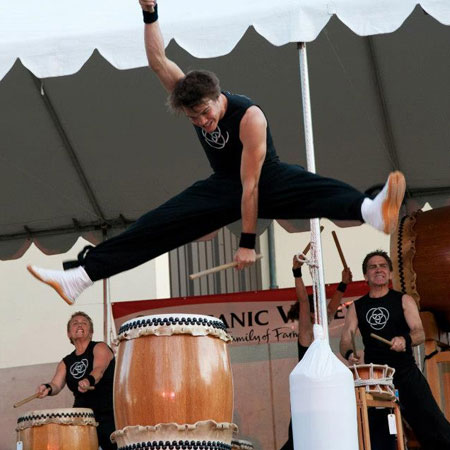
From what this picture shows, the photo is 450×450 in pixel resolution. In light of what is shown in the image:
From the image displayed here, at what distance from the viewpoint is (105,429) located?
20.2ft

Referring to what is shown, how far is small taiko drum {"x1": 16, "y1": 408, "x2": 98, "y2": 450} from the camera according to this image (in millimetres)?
5750

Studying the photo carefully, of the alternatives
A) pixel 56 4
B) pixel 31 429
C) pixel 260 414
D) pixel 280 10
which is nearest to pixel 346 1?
pixel 280 10

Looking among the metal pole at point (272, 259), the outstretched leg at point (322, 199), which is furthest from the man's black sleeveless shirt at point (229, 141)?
the metal pole at point (272, 259)

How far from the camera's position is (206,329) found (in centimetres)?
434

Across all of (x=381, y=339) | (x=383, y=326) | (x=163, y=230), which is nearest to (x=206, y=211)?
(x=163, y=230)

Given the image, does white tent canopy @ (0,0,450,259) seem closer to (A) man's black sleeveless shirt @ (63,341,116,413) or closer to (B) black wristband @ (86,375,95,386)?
(A) man's black sleeveless shirt @ (63,341,116,413)

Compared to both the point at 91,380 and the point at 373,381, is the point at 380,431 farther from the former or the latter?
the point at 91,380

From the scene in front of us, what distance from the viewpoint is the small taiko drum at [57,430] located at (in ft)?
18.9

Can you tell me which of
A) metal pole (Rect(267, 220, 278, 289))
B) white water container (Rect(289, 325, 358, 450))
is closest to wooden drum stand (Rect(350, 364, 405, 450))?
white water container (Rect(289, 325, 358, 450))

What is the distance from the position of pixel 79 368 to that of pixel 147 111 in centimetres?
179

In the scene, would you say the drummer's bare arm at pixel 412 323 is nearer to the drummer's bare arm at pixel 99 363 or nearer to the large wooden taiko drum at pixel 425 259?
the large wooden taiko drum at pixel 425 259

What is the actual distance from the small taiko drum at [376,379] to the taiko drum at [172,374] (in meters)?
Answer: 1.03

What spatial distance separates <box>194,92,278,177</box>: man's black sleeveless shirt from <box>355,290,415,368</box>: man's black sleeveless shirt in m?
1.95

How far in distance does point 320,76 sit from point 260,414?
9.76 feet
